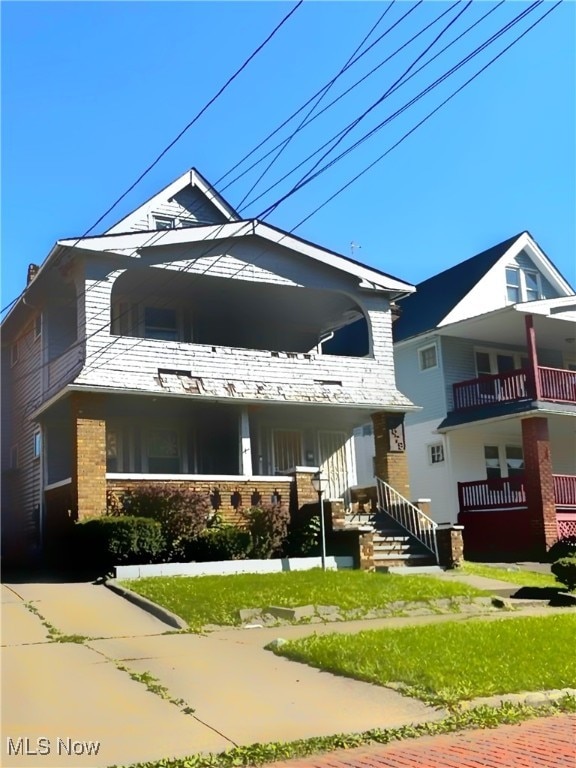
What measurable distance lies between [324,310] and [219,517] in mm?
7621

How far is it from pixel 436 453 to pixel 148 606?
16567 mm

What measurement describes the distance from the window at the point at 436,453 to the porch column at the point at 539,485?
3.46 meters

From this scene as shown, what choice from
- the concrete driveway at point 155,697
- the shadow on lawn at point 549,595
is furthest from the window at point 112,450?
the shadow on lawn at point 549,595

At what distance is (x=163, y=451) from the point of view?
21.3 m

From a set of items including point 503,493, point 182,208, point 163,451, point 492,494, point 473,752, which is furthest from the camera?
point 492,494

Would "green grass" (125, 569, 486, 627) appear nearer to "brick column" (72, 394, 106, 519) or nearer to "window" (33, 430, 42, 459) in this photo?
"brick column" (72, 394, 106, 519)

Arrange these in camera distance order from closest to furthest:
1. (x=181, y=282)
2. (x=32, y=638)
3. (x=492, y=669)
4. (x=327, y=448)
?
(x=492, y=669) → (x=32, y=638) → (x=181, y=282) → (x=327, y=448)

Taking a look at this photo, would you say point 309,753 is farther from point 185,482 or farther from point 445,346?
point 445,346

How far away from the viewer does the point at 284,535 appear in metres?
18.0

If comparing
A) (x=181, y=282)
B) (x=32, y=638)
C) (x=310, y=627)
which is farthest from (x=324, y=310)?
(x=32, y=638)

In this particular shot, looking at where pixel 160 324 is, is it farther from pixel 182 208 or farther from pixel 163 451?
pixel 182 208

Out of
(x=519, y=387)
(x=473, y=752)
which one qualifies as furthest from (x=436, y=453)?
(x=473, y=752)

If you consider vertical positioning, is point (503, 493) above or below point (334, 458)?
below

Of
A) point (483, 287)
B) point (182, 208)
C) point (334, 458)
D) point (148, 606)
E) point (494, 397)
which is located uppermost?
point (182, 208)
